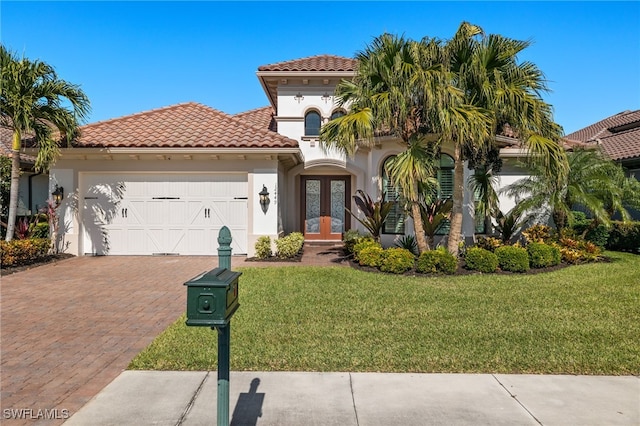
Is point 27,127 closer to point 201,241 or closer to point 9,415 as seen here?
point 201,241

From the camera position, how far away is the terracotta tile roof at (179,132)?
1244 centimetres

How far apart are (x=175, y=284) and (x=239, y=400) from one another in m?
5.79

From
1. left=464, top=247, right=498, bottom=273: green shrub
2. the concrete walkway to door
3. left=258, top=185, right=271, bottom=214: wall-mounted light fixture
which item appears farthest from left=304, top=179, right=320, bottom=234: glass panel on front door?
left=464, top=247, right=498, bottom=273: green shrub

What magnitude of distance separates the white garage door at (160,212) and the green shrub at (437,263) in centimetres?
609

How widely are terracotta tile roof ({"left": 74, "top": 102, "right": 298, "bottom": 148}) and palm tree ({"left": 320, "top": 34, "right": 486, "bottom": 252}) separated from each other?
Result: 3208 mm

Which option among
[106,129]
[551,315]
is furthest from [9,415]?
[106,129]

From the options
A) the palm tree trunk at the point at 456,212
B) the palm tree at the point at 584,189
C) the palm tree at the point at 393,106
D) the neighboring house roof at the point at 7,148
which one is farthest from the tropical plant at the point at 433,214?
the neighboring house roof at the point at 7,148

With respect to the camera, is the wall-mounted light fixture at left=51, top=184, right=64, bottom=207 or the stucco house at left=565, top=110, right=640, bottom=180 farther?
the stucco house at left=565, top=110, right=640, bottom=180

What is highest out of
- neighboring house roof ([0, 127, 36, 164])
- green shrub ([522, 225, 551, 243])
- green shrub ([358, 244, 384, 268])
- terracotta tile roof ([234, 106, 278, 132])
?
terracotta tile roof ([234, 106, 278, 132])

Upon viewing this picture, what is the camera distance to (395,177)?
10.1 meters

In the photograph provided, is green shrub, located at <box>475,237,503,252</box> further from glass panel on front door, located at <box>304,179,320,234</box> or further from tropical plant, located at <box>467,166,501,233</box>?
glass panel on front door, located at <box>304,179,320,234</box>

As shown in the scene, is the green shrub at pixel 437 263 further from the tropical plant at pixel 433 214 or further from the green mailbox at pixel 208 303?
the green mailbox at pixel 208 303

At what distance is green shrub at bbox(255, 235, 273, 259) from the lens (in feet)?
40.3

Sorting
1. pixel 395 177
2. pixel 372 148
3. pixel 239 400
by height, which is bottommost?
pixel 239 400
